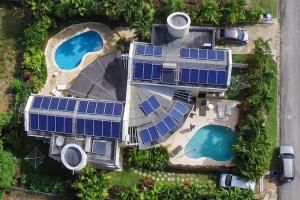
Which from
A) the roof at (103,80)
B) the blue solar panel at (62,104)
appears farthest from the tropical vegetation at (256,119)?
the blue solar panel at (62,104)

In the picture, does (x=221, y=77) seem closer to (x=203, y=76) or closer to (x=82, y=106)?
(x=203, y=76)

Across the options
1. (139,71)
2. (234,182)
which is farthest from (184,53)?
(234,182)

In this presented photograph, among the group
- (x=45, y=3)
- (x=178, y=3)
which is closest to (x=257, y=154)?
(x=178, y=3)

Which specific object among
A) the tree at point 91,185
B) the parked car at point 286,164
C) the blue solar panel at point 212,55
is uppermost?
the blue solar panel at point 212,55

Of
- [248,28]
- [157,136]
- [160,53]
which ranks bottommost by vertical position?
[157,136]

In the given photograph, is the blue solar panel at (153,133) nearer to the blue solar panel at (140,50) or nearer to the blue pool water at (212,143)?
the blue pool water at (212,143)

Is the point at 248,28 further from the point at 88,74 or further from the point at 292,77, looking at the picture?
the point at 88,74

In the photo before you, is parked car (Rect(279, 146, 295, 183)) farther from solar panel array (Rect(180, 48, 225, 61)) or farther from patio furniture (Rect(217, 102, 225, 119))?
solar panel array (Rect(180, 48, 225, 61))

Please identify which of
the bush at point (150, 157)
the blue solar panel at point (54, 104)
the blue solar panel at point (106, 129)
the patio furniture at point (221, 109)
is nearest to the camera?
the blue solar panel at point (106, 129)
